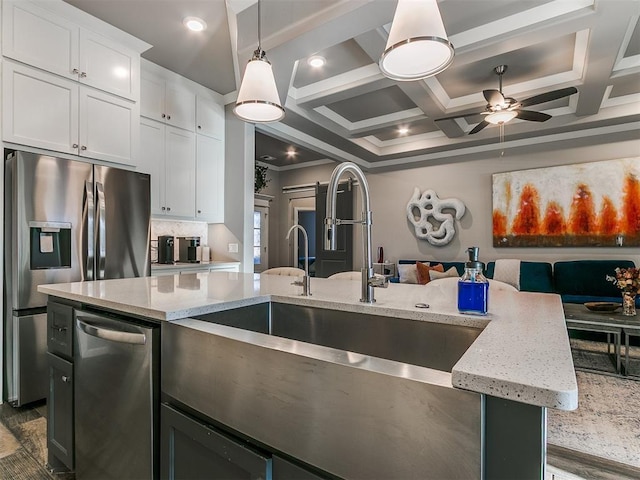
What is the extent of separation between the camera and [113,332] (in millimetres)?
1201

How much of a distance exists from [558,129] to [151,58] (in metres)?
4.99

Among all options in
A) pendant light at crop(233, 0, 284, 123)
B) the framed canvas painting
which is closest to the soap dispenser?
pendant light at crop(233, 0, 284, 123)

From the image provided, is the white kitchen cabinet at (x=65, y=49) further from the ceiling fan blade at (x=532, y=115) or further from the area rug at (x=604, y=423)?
the area rug at (x=604, y=423)

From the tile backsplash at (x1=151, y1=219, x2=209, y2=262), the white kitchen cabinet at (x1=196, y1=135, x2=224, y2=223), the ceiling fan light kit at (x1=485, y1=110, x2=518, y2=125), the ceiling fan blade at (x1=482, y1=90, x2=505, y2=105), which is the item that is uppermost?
the ceiling fan blade at (x1=482, y1=90, x2=505, y2=105)

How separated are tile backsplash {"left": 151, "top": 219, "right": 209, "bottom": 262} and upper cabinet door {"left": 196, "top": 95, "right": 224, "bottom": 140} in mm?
1095

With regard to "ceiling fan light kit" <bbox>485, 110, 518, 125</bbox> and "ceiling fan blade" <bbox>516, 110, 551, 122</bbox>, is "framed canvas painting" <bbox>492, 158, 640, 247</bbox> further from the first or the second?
"ceiling fan light kit" <bbox>485, 110, 518, 125</bbox>

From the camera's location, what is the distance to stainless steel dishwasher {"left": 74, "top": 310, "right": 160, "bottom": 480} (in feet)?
3.57

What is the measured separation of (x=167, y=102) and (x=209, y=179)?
0.90 m

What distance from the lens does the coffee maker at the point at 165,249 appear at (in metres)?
3.77

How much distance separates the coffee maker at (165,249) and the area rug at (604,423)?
362cm

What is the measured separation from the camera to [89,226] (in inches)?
103

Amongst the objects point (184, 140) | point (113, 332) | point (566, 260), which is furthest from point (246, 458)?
point (566, 260)

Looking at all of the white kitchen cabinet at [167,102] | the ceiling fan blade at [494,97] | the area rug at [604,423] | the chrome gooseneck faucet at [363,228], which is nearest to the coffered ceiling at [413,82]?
the white kitchen cabinet at [167,102]

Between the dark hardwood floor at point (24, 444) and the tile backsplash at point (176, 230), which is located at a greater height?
the tile backsplash at point (176, 230)
